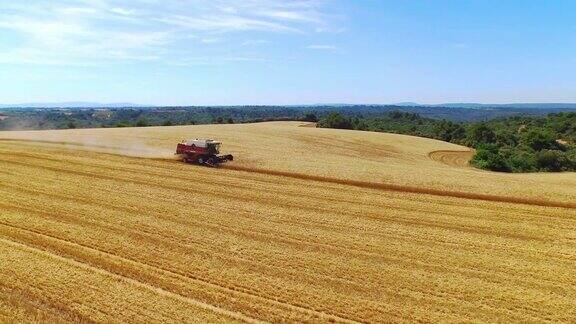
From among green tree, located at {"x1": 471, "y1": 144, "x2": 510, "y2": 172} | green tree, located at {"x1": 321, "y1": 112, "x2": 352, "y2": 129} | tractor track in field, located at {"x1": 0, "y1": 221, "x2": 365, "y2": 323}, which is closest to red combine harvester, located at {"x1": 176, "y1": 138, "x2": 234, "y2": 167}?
tractor track in field, located at {"x1": 0, "y1": 221, "x2": 365, "y2": 323}

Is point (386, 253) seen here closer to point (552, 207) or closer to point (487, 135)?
point (552, 207)

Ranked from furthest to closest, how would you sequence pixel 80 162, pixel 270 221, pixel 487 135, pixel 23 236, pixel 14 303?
pixel 487 135 < pixel 80 162 < pixel 270 221 < pixel 23 236 < pixel 14 303

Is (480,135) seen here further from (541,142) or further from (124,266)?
(124,266)

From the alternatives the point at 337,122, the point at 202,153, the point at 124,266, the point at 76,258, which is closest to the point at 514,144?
the point at 337,122

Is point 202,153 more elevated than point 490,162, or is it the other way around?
point 202,153

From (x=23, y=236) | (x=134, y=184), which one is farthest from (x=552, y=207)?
(x=23, y=236)

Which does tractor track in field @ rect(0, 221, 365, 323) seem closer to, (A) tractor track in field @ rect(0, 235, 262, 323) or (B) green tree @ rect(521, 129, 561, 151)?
(A) tractor track in field @ rect(0, 235, 262, 323)
